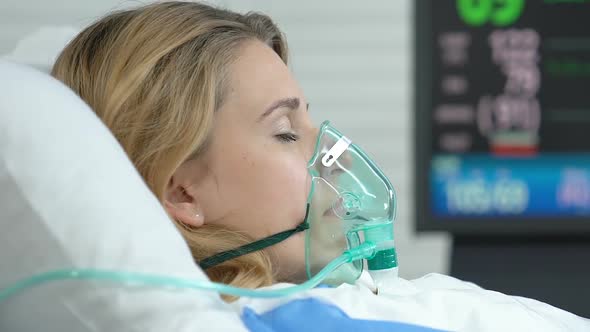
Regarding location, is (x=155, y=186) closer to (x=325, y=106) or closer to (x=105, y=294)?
(x=105, y=294)

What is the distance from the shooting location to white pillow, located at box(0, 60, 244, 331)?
998 millimetres

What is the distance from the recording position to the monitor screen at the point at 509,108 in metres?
3.19

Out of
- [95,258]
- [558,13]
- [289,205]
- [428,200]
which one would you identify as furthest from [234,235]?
[558,13]

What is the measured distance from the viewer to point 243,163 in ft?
4.73

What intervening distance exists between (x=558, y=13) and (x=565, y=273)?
1004mm

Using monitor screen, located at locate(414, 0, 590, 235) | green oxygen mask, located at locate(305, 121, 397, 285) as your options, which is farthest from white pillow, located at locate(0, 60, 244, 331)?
monitor screen, located at locate(414, 0, 590, 235)

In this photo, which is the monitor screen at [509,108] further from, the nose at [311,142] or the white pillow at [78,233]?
the white pillow at [78,233]

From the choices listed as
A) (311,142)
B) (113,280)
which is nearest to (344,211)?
(311,142)

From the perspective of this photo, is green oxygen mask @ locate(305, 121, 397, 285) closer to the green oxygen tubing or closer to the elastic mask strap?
the elastic mask strap

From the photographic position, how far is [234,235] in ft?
4.73

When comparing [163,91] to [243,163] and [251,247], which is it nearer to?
[243,163]

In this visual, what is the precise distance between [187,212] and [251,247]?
0.13 meters

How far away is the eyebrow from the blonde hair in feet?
0.27

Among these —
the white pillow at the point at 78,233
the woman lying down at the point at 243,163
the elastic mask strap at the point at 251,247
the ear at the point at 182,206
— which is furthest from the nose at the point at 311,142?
the white pillow at the point at 78,233
